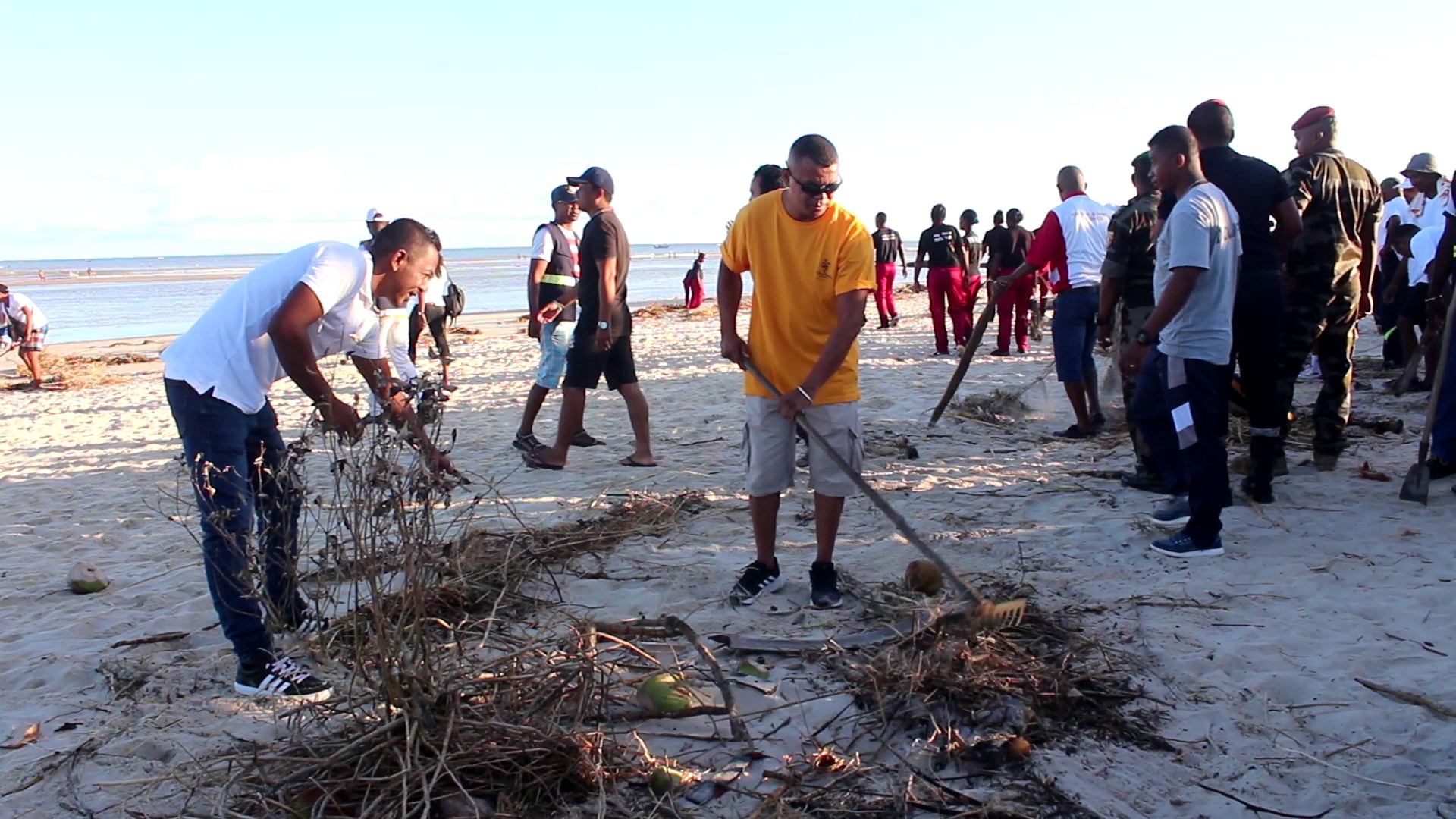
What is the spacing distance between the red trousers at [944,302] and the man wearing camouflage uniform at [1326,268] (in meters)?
6.01

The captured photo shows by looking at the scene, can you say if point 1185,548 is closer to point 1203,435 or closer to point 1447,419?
point 1203,435

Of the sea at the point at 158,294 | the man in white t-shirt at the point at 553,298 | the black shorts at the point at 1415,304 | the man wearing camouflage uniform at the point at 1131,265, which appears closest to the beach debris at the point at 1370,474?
the man wearing camouflage uniform at the point at 1131,265

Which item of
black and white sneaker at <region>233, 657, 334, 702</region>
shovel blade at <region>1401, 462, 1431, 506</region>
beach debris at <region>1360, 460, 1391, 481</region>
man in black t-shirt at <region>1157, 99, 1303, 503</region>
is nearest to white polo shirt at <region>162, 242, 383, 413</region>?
black and white sneaker at <region>233, 657, 334, 702</region>

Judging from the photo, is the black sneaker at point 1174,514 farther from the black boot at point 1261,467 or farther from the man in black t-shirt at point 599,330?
the man in black t-shirt at point 599,330

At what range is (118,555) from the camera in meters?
4.88

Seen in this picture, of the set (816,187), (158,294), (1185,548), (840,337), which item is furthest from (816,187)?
(158,294)

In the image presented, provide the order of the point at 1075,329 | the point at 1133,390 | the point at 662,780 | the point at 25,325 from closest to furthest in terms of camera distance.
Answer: the point at 662,780, the point at 1133,390, the point at 1075,329, the point at 25,325

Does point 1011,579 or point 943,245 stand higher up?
point 943,245

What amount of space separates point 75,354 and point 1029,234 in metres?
14.2

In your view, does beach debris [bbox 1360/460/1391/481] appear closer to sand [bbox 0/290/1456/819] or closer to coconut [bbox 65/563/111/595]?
sand [bbox 0/290/1456/819]

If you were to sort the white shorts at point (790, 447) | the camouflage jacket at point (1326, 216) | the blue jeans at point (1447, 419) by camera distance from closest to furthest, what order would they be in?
the white shorts at point (790, 447) < the blue jeans at point (1447, 419) < the camouflage jacket at point (1326, 216)

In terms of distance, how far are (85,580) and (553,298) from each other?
333 cm

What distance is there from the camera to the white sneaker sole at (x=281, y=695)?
317 cm

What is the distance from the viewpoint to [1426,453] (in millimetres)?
4812
